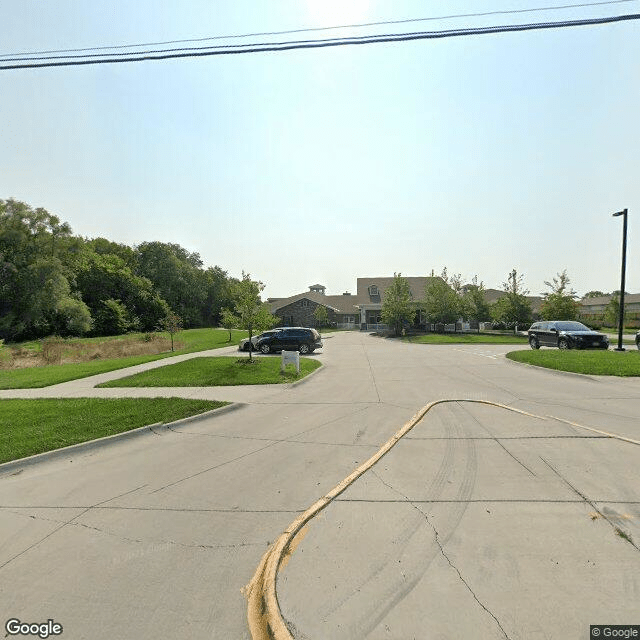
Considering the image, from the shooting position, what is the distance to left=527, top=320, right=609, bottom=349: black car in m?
18.8

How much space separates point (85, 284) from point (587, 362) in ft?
212

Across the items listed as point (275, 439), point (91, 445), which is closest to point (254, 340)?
point (91, 445)

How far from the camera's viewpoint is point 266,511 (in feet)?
12.9

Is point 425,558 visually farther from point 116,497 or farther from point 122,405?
point 122,405

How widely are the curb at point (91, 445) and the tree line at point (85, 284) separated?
14.0 metres

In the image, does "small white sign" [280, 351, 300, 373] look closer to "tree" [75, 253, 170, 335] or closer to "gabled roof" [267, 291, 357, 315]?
"gabled roof" [267, 291, 357, 315]

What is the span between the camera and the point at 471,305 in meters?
40.7

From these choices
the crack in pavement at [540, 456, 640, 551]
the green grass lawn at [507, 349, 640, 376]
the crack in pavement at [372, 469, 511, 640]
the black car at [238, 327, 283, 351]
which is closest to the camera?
the crack in pavement at [372, 469, 511, 640]

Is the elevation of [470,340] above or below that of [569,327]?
below

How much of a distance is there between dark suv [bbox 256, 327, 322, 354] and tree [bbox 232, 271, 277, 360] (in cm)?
499

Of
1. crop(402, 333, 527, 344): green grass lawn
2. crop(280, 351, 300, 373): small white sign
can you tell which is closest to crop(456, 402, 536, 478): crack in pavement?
crop(280, 351, 300, 373): small white sign

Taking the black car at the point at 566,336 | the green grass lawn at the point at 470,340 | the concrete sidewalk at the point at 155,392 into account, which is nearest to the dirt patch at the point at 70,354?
the concrete sidewalk at the point at 155,392

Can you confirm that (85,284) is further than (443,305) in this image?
Yes

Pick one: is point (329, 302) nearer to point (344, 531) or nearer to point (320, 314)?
point (320, 314)
